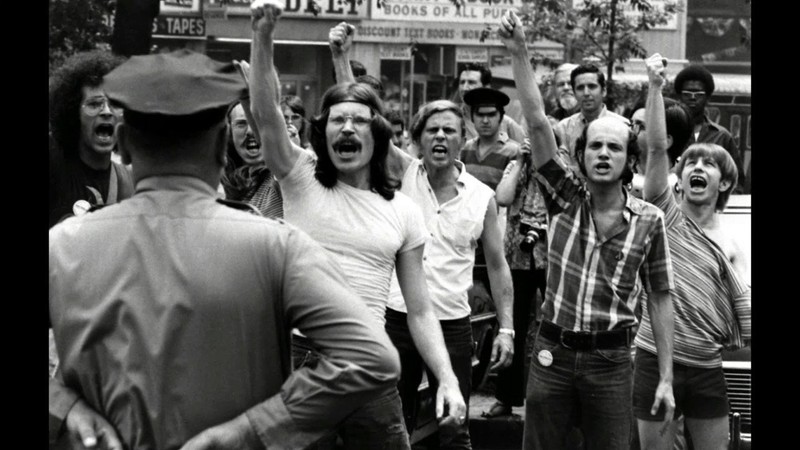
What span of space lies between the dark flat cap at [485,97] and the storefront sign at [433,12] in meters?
19.3

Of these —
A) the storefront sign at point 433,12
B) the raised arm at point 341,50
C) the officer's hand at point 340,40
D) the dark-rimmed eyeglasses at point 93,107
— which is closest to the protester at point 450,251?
the raised arm at point 341,50

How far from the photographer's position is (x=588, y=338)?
558 cm

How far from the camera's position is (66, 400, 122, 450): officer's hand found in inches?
113

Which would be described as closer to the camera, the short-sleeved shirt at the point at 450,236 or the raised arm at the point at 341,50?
the short-sleeved shirt at the point at 450,236

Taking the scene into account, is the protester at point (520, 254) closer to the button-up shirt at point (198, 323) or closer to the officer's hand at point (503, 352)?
the officer's hand at point (503, 352)

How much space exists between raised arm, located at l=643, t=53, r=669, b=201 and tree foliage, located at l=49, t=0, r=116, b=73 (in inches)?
340

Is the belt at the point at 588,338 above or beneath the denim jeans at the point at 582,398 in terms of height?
above

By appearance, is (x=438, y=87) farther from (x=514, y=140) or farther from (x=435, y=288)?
(x=435, y=288)

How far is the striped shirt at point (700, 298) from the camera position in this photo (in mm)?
6348

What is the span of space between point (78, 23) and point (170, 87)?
11.6 meters

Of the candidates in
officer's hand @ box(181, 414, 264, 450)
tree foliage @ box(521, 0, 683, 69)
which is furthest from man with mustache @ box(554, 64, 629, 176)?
officer's hand @ box(181, 414, 264, 450)

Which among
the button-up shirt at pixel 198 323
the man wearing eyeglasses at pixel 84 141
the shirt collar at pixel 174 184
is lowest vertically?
the button-up shirt at pixel 198 323

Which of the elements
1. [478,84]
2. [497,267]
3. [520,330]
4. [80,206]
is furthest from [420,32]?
[80,206]

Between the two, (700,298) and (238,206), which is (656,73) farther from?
(238,206)
